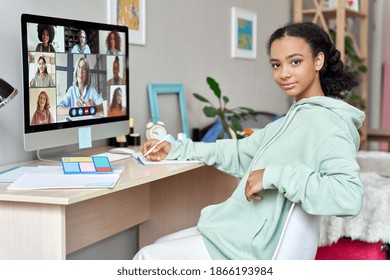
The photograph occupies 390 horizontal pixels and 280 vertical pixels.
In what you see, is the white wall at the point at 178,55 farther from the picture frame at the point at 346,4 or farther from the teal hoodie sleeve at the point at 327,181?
the teal hoodie sleeve at the point at 327,181

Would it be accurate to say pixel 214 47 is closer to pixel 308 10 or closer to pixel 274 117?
pixel 274 117

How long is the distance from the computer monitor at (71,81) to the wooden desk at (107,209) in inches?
7.3

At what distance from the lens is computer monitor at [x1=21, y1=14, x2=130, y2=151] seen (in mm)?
1892

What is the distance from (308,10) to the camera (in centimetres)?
432

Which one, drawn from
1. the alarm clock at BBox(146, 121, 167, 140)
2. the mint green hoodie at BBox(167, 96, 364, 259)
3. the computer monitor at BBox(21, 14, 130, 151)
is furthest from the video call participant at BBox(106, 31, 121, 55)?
the mint green hoodie at BBox(167, 96, 364, 259)

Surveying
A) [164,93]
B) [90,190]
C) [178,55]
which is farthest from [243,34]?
[90,190]

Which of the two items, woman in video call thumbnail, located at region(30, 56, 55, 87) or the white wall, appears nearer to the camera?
woman in video call thumbnail, located at region(30, 56, 55, 87)

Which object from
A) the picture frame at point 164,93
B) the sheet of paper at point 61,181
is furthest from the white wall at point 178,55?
the sheet of paper at point 61,181

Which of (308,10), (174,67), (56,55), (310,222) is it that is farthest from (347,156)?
(308,10)

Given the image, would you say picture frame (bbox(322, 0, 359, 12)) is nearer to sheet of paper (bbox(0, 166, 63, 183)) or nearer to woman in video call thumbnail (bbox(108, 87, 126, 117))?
woman in video call thumbnail (bbox(108, 87, 126, 117))

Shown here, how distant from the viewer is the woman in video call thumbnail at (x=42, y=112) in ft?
6.31

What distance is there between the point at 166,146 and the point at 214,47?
158 centimetres

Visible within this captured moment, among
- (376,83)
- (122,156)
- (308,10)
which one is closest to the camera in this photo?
(122,156)

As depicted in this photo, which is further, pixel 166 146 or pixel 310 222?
pixel 166 146
